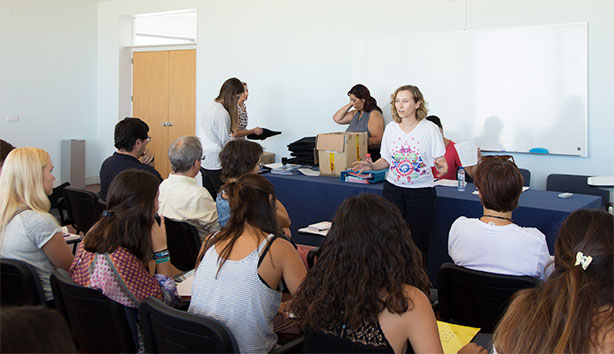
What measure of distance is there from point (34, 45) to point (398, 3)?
5.50m

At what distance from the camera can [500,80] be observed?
5375mm

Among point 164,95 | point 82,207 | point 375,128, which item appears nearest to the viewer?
point 82,207

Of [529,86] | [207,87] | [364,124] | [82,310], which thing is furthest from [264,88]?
[82,310]

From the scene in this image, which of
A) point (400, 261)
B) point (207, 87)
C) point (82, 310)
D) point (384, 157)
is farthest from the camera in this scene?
point (207, 87)

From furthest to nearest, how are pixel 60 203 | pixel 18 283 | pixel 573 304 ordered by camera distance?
pixel 60 203 < pixel 18 283 < pixel 573 304

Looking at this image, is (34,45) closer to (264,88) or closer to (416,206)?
(264,88)

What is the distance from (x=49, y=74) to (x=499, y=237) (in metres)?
7.94

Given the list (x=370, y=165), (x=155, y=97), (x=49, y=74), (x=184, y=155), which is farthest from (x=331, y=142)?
(x=49, y=74)

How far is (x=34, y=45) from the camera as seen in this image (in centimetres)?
816

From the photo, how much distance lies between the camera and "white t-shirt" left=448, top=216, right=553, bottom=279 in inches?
91.6

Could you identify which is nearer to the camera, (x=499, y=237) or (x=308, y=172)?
(x=499, y=237)

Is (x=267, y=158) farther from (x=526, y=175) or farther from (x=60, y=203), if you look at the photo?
(x=526, y=175)

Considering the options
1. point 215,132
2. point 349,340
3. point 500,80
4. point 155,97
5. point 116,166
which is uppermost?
point 155,97

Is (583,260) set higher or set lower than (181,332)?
higher
